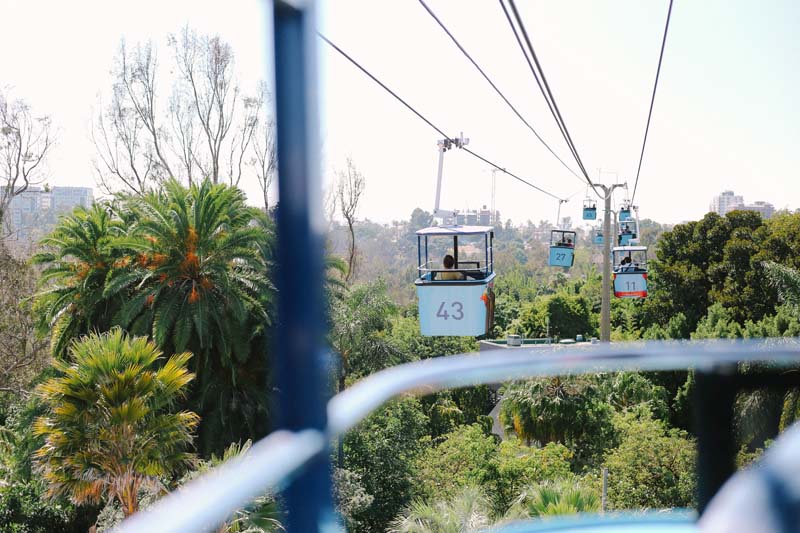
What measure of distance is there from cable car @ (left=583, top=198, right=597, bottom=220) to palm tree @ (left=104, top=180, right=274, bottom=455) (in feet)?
41.5

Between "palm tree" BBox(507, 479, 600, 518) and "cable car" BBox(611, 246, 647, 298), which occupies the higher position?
"cable car" BBox(611, 246, 647, 298)

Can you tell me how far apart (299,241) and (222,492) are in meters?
0.39

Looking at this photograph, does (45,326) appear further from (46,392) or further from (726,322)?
(726,322)

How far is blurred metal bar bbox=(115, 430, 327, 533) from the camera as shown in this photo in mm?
636

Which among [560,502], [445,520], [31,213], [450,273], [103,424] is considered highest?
[31,213]

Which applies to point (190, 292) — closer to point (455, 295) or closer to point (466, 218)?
point (466, 218)

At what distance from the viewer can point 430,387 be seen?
1319 mm

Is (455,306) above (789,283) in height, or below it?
above

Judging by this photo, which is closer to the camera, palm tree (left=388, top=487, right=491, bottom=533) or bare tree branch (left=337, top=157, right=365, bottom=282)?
palm tree (left=388, top=487, right=491, bottom=533)

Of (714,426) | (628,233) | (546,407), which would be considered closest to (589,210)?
(628,233)

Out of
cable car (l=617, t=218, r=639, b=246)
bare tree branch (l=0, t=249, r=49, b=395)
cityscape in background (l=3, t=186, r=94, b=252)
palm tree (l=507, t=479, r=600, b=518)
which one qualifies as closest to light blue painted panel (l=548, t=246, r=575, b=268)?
cable car (l=617, t=218, r=639, b=246)

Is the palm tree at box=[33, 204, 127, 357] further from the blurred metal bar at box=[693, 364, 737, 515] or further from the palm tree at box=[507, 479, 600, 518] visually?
the blurred metal bar at box=[693, 364, 737, 515]

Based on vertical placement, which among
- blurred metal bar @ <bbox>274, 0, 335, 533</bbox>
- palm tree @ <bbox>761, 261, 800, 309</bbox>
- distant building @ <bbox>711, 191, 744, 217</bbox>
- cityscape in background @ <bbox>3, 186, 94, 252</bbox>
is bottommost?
palm tree @ <bbox>761, 261, 800, 309</bbox>

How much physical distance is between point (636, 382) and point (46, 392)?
58.4 ft
